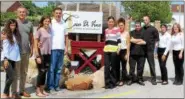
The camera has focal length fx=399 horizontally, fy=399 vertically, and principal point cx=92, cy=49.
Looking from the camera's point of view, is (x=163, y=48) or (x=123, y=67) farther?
(x=163, y=48)

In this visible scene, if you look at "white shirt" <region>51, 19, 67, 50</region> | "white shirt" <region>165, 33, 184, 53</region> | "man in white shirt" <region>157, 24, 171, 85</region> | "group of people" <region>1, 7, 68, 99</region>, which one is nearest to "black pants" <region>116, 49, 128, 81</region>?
"man in white shirt" <region>157, 24, 171, 85</region>

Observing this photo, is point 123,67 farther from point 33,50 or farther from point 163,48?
point 33,50

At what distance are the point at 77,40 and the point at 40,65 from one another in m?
2.61

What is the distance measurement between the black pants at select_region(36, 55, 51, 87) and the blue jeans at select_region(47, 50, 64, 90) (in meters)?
0.12

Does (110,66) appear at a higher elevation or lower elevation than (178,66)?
higher

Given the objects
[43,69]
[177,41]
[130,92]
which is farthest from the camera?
[177,41]

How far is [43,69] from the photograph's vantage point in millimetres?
7566

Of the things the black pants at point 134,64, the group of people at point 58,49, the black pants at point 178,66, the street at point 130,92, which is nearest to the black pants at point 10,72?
the group of people at point 58,49

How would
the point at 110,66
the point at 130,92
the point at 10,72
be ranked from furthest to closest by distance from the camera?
the point at 110,66 < the point at 130,92 < the point at 10,72

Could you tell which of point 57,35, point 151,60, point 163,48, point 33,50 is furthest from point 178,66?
point 33,50

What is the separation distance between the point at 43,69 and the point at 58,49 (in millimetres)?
496

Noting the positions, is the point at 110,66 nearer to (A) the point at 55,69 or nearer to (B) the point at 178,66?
(A) the point at 55,69

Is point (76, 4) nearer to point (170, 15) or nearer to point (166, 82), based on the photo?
point (166, 82)

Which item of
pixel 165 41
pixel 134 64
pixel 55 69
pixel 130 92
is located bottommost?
pixel 130 92
